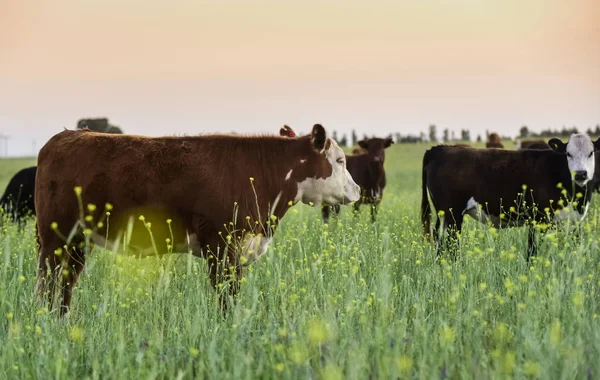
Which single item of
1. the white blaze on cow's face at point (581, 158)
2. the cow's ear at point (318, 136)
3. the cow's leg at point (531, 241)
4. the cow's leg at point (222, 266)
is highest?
the cow's ear at point (318, 136)

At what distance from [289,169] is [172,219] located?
1.36 meters

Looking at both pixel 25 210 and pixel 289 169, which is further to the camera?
pixel 25 210

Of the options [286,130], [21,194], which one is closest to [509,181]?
[286,130]

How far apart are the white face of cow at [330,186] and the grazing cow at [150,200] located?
0.55 metres

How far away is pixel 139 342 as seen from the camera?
4559mm

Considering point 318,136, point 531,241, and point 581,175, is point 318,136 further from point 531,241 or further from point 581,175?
point 581,175

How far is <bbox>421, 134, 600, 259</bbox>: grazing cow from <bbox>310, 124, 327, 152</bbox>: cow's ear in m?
3.65

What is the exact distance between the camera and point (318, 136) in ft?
22.8

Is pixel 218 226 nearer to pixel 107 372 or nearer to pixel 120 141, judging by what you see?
pixel 120 141

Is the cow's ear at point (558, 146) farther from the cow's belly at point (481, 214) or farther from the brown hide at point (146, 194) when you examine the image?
the brown hide at point (146, 194)

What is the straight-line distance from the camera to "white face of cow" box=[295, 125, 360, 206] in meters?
7.13

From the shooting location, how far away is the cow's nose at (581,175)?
973cm

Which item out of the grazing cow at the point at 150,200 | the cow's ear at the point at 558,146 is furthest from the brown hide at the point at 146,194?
the cow's ear at the point at 558,146

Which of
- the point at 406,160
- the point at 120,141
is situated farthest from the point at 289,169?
the point at 406,160
